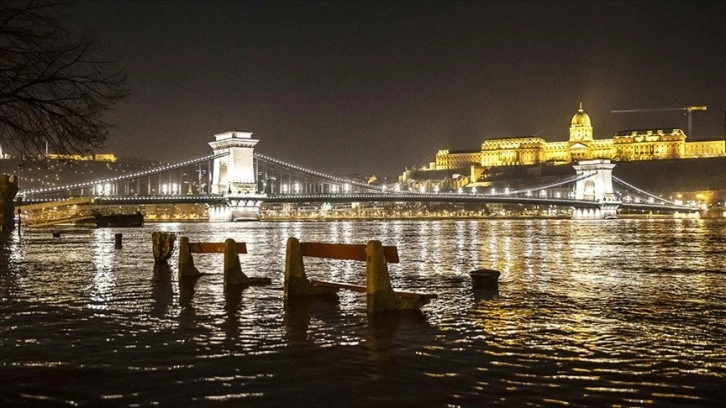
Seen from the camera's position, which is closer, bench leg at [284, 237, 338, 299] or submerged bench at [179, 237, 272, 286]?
bench leg at [284, 237, 338, 299]

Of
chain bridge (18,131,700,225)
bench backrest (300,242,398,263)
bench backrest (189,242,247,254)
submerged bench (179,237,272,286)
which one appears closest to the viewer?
bench backrest (300,242,398,263)

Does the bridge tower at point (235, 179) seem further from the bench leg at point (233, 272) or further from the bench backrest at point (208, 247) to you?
the bench leg at point (233, 272)

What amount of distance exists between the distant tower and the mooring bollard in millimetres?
98702

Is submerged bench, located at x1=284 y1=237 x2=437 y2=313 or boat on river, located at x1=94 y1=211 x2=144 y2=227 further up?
boat on river, located at x1=94 y1=211 x2=144 y2=227

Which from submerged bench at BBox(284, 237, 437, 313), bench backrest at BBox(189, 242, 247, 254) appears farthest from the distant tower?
submerged bench at BBox(284, 237, 437, 313)

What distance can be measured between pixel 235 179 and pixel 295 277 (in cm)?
10330

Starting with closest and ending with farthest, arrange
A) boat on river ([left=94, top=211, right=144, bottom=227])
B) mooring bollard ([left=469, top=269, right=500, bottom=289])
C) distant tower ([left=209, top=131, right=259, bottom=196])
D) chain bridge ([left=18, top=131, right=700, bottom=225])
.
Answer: mooring bollard ([left=469, top=269, right=500, bottom=289]) < boat on river ([left=94, top=211, right=144, bottom=227]) < chain bridge ([left=18, top=131, right=700, bottom=225]) < distant tower ([left=209, top=131, right=259, bottom=196])

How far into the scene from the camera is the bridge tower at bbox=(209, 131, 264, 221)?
106594mm

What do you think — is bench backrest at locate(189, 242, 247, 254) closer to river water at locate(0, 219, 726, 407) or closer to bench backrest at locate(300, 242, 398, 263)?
river water at locate(0, 219, 726, 407)

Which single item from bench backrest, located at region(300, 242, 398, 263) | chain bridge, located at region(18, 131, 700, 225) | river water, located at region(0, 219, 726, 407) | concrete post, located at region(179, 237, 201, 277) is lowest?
river water, located at region(0, 219, 726, 407)

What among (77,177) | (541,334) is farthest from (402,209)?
(541,334)

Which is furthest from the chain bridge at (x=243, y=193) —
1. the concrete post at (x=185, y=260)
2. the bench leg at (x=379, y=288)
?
the bench leg at (x=379, y=288)

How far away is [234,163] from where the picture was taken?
11612 centimetres

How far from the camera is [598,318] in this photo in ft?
35.2
